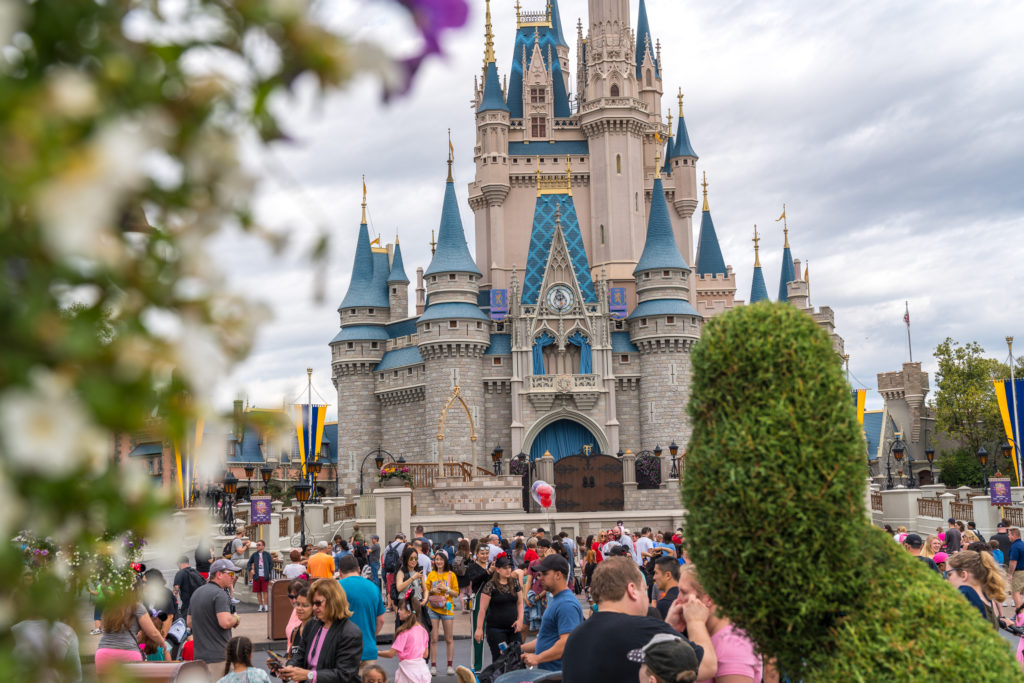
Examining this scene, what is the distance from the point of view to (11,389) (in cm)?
101

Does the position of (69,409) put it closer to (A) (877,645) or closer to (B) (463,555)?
(A) (877,645)

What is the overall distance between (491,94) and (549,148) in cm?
444

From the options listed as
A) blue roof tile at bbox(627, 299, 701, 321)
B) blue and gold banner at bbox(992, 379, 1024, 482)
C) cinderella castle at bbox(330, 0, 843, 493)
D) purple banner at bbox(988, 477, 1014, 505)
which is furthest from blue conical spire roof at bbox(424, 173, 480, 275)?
purple banner at bbox(988, 477, 1014, 505)

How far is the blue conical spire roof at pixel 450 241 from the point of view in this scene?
158ft

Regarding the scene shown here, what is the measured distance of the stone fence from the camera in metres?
26.2

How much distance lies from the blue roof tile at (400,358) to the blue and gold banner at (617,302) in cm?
1032

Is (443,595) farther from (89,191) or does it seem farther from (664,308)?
(664,308)

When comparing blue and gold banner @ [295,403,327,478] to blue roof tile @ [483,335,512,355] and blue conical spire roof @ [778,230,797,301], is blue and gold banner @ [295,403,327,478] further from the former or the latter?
blue conical spire roof @ [778,230,797,301]

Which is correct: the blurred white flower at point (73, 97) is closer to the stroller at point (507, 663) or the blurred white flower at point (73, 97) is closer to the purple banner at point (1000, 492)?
the stroller at point (507, 663)

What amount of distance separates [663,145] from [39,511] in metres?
60.3

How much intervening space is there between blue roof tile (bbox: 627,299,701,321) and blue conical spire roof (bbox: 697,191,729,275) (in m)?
13.1

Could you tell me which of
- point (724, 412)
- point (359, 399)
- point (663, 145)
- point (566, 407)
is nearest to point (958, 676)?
point (724, 412)

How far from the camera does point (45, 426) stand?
0.97 m

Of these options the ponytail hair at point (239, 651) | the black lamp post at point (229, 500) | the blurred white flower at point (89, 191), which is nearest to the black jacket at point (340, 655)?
the ponytail hair at point (239, 651)
